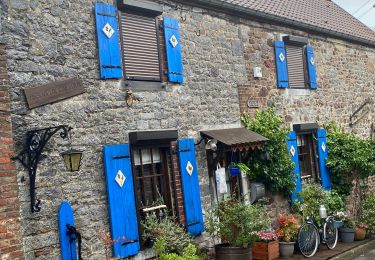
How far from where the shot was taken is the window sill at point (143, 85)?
7.50m

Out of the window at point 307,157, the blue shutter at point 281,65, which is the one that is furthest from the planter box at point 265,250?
the blue shutter at point 281,65

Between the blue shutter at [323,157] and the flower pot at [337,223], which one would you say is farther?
the blue shutter at [323,157]

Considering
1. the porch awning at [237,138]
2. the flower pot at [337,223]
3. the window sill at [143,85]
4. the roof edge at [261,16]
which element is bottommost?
the flower pot at [337,223]

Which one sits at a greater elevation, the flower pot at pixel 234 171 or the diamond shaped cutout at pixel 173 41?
the diamond shaped cutout at pixel 173 41

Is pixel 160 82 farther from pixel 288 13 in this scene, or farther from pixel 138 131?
pixel 288 13

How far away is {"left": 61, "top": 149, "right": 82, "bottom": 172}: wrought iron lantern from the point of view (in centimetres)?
602

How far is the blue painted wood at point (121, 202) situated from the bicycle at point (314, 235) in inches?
140

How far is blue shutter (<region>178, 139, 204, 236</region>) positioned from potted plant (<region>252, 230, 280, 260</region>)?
1237 millimetres

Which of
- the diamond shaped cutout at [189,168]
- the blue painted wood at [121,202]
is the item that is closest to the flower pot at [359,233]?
the diamond shaped cutout at [189,168]

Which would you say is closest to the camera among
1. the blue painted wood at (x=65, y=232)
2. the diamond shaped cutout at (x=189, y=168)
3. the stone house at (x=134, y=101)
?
the stone house at (x=134, y=101)

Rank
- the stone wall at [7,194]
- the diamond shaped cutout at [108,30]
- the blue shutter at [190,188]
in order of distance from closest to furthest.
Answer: the stone wall at [7,194]
the diamond shaped cutout at [108,30]
the blue shutter at [190,188]

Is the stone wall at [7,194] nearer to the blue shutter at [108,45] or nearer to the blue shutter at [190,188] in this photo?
the blue shutter at [108,45]

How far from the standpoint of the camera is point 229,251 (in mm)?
7777

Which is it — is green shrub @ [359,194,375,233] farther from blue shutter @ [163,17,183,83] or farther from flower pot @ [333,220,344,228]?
blue shutter @ [163,17,183,83]
